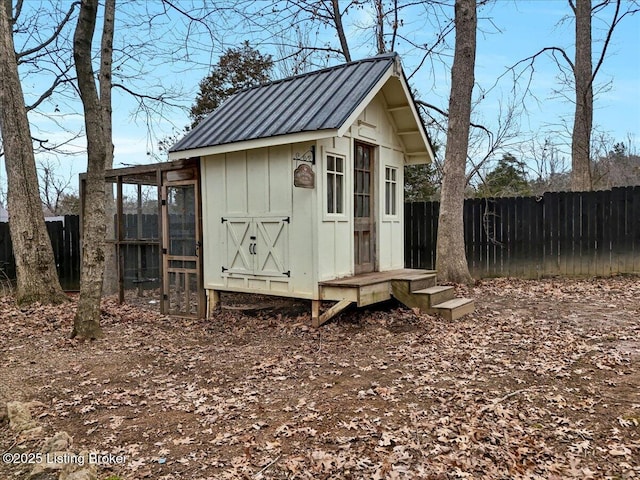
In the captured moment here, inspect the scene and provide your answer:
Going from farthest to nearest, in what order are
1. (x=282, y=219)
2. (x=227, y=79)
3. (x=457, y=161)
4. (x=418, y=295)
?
1. (x=227, y=79)
2. (x=457, y=161)
3. (x=418, y=295)
4. (x=282, y=219)

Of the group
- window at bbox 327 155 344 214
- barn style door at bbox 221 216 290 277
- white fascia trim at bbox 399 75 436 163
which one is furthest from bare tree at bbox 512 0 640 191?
barn style door at bbox 221 216 290 277

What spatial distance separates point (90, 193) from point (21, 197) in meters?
3.13

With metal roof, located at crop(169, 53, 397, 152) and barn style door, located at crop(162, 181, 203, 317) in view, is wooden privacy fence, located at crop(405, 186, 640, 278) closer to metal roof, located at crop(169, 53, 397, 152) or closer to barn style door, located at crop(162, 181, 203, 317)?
metal roof, located at crop(169, 53, 397, 152)

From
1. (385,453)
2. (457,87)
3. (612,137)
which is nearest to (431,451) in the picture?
(385,453)

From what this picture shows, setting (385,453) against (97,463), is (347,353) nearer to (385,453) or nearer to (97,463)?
(385,453)

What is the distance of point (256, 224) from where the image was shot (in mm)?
6301

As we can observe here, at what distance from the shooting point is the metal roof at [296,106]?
5.67m

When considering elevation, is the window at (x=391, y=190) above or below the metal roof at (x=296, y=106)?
below

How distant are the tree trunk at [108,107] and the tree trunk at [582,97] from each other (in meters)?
10.7

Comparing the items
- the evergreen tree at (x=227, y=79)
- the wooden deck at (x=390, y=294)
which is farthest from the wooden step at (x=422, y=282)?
the evergreen tree at (x=227, y=79)

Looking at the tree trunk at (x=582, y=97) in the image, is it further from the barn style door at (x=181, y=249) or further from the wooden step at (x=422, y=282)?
the barn style door at (x=181, y=249)

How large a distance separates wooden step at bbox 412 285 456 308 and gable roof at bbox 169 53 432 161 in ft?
8.20

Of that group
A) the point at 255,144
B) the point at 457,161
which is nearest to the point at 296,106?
the point at 255,144

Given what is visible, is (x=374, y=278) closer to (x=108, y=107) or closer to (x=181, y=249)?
(x=181, y=249)
